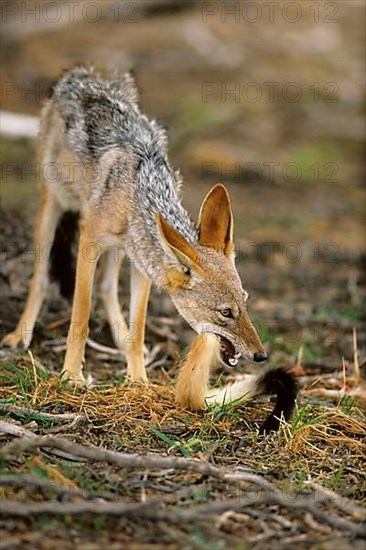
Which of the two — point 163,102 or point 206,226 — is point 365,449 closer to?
point 206,226

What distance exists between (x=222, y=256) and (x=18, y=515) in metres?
2.63

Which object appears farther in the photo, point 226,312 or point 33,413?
point 226,312

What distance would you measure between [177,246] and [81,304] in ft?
3.75

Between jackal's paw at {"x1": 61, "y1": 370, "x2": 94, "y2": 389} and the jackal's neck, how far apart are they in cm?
88

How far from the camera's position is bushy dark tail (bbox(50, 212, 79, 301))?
304 inches

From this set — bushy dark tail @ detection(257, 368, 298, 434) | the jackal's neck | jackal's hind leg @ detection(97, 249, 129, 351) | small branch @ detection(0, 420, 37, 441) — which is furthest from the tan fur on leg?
jackal's hind leg @ detection(97, 249, 129, 351)

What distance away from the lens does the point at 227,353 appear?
19.2ft

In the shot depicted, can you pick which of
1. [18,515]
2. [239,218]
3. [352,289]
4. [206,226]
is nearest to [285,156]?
[239,218]

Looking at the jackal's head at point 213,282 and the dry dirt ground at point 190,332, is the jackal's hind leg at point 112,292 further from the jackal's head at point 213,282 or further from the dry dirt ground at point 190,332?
the jackal's head at point 213,282

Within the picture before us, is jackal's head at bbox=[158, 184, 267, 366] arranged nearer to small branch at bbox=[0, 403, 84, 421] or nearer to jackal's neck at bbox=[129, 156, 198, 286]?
jackal's neck at bbox=[129, 156, 198, 286]

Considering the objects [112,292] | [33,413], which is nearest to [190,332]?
[112,292]

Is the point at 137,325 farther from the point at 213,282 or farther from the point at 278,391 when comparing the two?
the point at 278,391

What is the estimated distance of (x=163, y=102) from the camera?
54.4ft

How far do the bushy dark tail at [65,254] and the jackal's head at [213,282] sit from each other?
1.76 m
